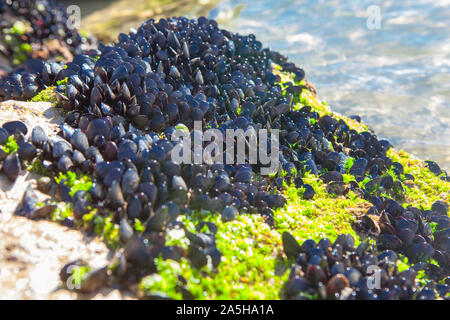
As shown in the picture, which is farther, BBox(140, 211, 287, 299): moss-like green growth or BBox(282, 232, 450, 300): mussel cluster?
BBox(282, 232, 450, 300): mussel cluster

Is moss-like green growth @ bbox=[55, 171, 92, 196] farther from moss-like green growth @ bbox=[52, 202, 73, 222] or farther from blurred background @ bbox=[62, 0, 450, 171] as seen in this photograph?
blurred background @ bbox=[62, 0, 450, 171]

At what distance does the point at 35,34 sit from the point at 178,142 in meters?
6.79

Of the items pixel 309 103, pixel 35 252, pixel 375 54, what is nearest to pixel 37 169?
pixel 35 252

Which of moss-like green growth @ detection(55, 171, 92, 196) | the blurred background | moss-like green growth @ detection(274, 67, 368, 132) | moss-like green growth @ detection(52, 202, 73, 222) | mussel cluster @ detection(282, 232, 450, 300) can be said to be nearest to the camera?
mussel cluster @ detection(282, 232, 450, 300)

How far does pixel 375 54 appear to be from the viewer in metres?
10.4

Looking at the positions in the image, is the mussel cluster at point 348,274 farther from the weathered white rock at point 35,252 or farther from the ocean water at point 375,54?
the ocean water at point 375,54

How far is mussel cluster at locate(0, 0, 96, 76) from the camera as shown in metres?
8.56

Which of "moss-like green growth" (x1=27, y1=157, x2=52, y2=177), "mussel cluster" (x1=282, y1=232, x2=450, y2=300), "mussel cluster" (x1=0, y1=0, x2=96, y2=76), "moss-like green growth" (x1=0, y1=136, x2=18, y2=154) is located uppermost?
"mussel cluster" (x1=0, y1=0, x2=96, y2=76)

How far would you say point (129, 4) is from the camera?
13609 millimetres

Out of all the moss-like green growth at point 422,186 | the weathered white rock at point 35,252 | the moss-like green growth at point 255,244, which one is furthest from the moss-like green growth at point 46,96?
the moss-like green growth at point 422,186

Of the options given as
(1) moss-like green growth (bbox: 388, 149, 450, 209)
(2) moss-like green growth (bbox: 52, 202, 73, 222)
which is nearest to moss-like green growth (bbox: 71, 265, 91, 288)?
(2) moss-like green growth (bbox: 52, 202, 73, 222)

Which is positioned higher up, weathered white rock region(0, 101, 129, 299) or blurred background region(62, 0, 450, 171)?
blurred background region(62, 0, 450, 171)

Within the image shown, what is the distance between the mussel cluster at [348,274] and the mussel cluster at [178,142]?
13 millimetres

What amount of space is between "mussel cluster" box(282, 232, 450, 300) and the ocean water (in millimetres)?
4019
